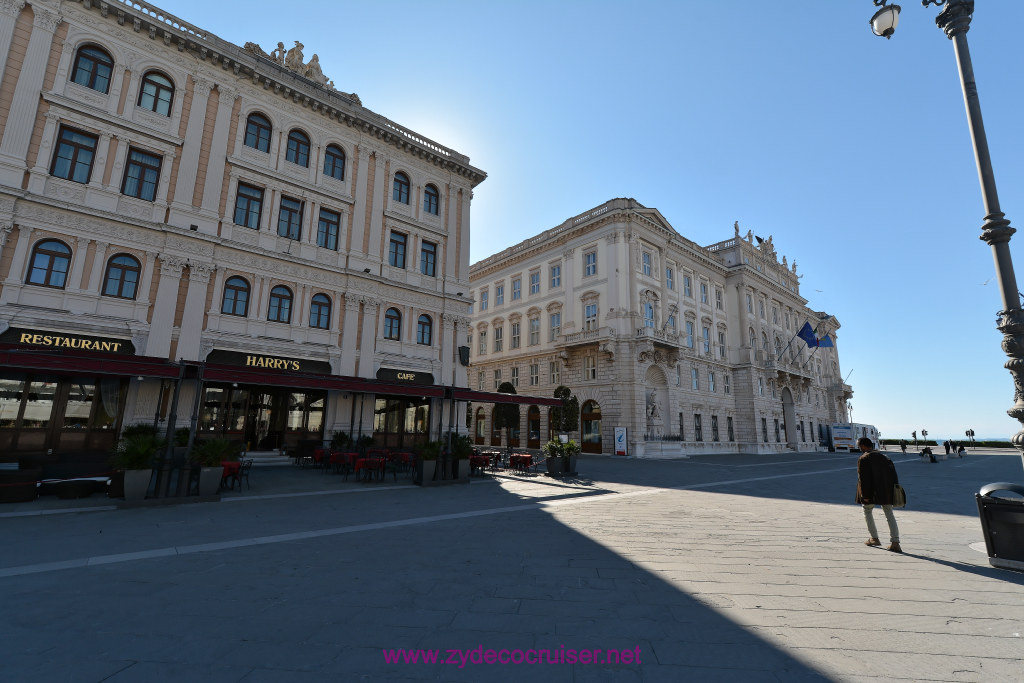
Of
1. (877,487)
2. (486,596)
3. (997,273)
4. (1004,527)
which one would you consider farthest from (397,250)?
(1004,527)

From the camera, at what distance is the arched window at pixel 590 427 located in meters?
33.9

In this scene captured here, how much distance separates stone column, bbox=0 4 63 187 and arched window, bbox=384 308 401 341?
13268 millimetres

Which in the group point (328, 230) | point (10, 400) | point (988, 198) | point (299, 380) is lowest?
point (10, 400)

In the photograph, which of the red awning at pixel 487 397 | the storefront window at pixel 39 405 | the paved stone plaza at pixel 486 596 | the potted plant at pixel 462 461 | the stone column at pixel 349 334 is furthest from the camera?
the stone column at pixel 349 334

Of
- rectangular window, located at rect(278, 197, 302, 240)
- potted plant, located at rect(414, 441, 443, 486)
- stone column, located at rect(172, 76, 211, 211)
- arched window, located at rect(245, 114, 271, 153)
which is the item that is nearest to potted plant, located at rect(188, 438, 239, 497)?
potted plant, located at rect(414, 441, 443, 486)

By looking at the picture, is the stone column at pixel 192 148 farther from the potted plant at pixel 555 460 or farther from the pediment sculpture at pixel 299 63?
the potted plant at pixel 555 460

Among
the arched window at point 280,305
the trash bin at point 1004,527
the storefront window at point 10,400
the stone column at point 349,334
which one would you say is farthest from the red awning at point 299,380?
the trash bin at point 1004,527

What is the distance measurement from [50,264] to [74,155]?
4.18 m

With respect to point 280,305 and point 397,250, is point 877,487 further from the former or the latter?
point 397,250

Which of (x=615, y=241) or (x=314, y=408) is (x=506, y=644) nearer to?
(x=314, y=408)

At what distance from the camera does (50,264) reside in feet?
48.9

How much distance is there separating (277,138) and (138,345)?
1084 centimetres

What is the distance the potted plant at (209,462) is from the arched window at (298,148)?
1472cm

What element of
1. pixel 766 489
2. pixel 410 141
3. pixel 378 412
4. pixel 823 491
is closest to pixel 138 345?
pixel 378 412
